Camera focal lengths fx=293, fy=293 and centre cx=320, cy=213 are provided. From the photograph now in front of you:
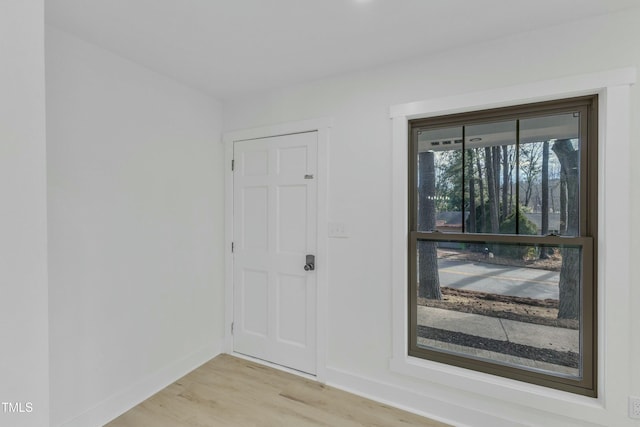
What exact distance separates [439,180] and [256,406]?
81.6 inches

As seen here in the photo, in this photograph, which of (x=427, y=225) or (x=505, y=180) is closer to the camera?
(x=505, y=180)

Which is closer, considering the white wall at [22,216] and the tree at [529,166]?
the white wall at [22,216]

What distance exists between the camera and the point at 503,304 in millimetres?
1958

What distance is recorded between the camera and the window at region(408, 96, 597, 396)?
1755 mm

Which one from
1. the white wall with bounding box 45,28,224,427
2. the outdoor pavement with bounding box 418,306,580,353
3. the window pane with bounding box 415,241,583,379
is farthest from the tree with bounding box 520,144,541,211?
the white wall with bounding box 45,28,224,427

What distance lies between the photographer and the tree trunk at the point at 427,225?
213cm

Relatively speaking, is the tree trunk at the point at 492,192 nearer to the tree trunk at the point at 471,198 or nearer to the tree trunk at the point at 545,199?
the tree trunk at the point at 471,198

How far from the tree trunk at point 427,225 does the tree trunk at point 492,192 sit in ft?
1.12

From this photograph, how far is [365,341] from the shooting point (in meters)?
2.22

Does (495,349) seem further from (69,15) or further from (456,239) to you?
(69,15)

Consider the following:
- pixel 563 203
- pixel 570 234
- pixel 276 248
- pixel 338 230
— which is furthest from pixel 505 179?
pixel 276 248

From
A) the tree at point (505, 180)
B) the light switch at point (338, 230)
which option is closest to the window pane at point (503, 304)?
the tree at point (505, 180)

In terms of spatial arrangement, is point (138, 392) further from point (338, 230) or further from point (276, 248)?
point (338, 230)

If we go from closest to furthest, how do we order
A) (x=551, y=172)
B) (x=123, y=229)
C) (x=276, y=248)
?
(x=551, y=172), (x=123, y=229), (x=276, y=248)
